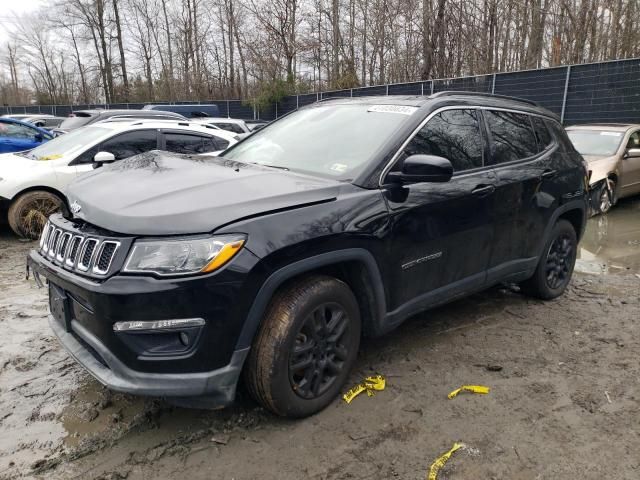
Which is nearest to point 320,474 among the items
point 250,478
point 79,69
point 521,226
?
point 250,478

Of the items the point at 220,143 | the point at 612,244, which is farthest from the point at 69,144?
the point at 612,244

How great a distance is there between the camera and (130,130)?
23.1 ft

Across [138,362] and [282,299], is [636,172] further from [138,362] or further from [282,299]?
[138,362]

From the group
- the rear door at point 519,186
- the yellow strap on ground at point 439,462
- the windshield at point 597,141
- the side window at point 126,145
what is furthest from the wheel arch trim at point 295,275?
the windshield at point 597,141

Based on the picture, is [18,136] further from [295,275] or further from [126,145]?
[295,275]

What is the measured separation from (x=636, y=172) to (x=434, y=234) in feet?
26.9

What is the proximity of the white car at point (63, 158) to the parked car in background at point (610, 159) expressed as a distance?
6.62 m

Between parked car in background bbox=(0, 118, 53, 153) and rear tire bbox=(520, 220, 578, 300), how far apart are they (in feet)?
32.7

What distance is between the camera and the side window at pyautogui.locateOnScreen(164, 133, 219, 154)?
7.36 metres

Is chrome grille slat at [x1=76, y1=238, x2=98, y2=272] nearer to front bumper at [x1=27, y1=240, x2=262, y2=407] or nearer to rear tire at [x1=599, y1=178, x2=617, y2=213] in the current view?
front bumper at [x1=27, y1=240, x2=262, y2=407]

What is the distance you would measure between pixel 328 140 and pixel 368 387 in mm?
1662

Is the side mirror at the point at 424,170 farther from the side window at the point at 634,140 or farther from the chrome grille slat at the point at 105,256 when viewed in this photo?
the side window at the point at 634,140

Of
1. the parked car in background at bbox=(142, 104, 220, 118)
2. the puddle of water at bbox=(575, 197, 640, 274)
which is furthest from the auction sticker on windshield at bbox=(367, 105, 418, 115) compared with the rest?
the parked car in background at bbox=(142, 104, 220, 118)

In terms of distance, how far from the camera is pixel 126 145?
6.97m
